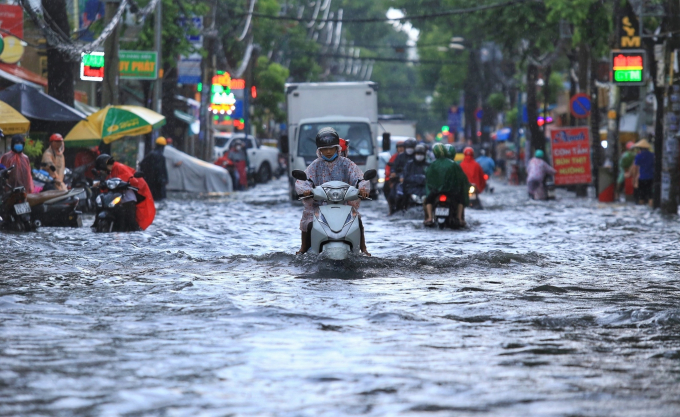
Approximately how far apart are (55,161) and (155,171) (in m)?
7.19

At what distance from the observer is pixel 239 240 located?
→ 16344 millimetres

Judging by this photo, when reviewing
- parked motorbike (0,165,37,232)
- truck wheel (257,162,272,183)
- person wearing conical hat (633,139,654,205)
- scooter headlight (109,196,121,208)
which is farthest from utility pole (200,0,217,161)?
scooter headlight (109,196,121,208)

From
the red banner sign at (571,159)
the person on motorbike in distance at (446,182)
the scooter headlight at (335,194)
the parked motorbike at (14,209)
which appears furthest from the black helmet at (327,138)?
the red banner sign at (571,159)

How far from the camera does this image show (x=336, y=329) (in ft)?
25.1

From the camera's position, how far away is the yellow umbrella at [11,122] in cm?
2025

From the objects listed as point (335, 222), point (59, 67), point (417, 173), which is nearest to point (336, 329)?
point (335, 222)

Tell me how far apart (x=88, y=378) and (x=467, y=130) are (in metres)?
78.9

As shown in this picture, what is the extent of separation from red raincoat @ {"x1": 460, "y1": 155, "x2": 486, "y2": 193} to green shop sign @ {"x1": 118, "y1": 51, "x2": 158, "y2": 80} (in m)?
10.6

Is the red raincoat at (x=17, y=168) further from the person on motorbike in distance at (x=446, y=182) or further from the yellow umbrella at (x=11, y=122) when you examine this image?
the person on motorbike in distance at (x=446, y=182)

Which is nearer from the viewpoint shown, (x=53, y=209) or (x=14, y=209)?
(x=14, y=209)

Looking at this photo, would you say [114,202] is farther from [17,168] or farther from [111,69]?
[111,69]

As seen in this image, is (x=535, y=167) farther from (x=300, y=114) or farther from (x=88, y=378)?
(x=88, y=378)

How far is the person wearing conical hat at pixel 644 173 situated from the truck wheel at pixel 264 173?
1815 centimetres

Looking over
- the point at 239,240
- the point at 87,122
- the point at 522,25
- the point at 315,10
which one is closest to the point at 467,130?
the point at 315,10
